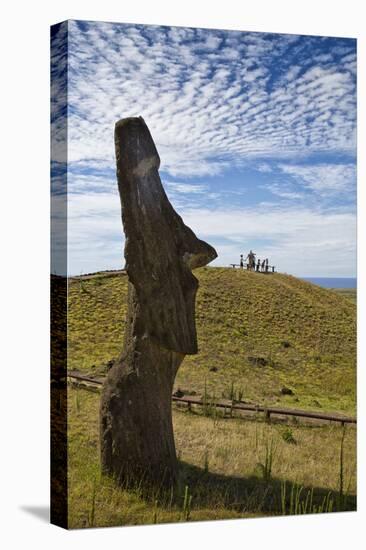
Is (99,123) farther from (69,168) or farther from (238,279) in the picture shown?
(238,279)

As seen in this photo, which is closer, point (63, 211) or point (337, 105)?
point (63, 211)

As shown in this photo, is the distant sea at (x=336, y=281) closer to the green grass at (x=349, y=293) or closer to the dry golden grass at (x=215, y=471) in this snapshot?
the green grass at (x=349, y=293)

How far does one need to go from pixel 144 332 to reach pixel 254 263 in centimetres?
248

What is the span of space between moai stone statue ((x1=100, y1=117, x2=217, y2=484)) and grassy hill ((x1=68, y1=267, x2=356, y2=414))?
0.77m

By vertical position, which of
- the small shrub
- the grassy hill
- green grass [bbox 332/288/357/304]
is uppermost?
green grass [bbox 332/288/357/304]

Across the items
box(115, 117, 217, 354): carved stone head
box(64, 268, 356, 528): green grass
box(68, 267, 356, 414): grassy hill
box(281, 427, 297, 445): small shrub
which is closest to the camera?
box(64, 268, 356, 528): green grass

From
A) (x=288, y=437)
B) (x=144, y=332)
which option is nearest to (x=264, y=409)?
(x=288, y=437)

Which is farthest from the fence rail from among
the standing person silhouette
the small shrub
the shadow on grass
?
the standing person silhouette

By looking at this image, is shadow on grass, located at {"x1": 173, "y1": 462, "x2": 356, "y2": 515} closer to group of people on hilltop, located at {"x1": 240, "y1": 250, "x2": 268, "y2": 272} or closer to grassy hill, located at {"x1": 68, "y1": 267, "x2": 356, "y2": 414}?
grassy hill, located at {"x1": 68, "y1": 267, "x2": 356, "y2": 414}

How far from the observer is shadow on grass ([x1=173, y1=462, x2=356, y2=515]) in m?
13.2

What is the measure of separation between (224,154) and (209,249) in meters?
1.35

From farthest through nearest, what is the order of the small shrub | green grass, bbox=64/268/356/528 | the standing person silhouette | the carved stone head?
the standing person silhouette → the small shrub → the carved stone head → green grass, bbox=64/268/356/528

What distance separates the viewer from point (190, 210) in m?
13.9

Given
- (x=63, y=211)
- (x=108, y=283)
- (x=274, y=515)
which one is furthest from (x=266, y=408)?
(x=63, y=211)
